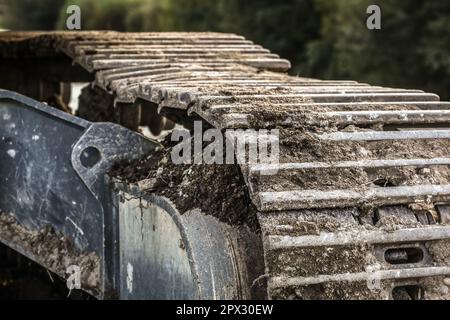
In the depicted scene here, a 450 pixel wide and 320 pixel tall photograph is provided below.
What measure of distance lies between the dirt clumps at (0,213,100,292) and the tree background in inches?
409

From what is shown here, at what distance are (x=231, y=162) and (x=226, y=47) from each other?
2.16 m

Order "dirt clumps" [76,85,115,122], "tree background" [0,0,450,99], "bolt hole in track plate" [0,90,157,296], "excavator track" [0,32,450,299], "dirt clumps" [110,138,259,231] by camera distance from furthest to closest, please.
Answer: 1. "tree background" [0,0,450,99]
2. "dirt clumps" [76,85,115,122]
3. "bolt hole in track plate" [0,90,157,296]
4. "dirt clumps" [110,138,259,231]
5. "excavator track" [0,32,450,299]

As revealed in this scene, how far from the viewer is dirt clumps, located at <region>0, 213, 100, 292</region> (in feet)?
12.6

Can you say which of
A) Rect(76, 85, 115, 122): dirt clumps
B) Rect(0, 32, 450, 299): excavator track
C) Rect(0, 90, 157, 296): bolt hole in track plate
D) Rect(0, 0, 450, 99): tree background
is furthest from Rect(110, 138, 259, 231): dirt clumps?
Rect(0, 0, 450, 99): tree background

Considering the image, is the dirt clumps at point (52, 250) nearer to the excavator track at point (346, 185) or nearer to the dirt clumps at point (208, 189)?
the dirt clumps at point (208, 189)

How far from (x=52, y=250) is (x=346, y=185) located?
57.6 inches

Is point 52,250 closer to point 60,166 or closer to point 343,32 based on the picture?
point 60,166

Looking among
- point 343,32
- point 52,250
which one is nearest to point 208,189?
point 52,250

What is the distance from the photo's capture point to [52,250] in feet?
12.9

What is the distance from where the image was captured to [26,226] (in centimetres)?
400

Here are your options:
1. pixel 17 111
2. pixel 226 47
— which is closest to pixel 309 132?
pixel 17 111

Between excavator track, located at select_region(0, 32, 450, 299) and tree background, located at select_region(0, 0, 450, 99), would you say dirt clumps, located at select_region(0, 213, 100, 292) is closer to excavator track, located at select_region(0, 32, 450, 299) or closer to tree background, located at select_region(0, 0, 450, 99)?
excavator track, located at select_region(0, 32, 450, 299)

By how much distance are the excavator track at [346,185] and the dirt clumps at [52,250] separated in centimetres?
68
